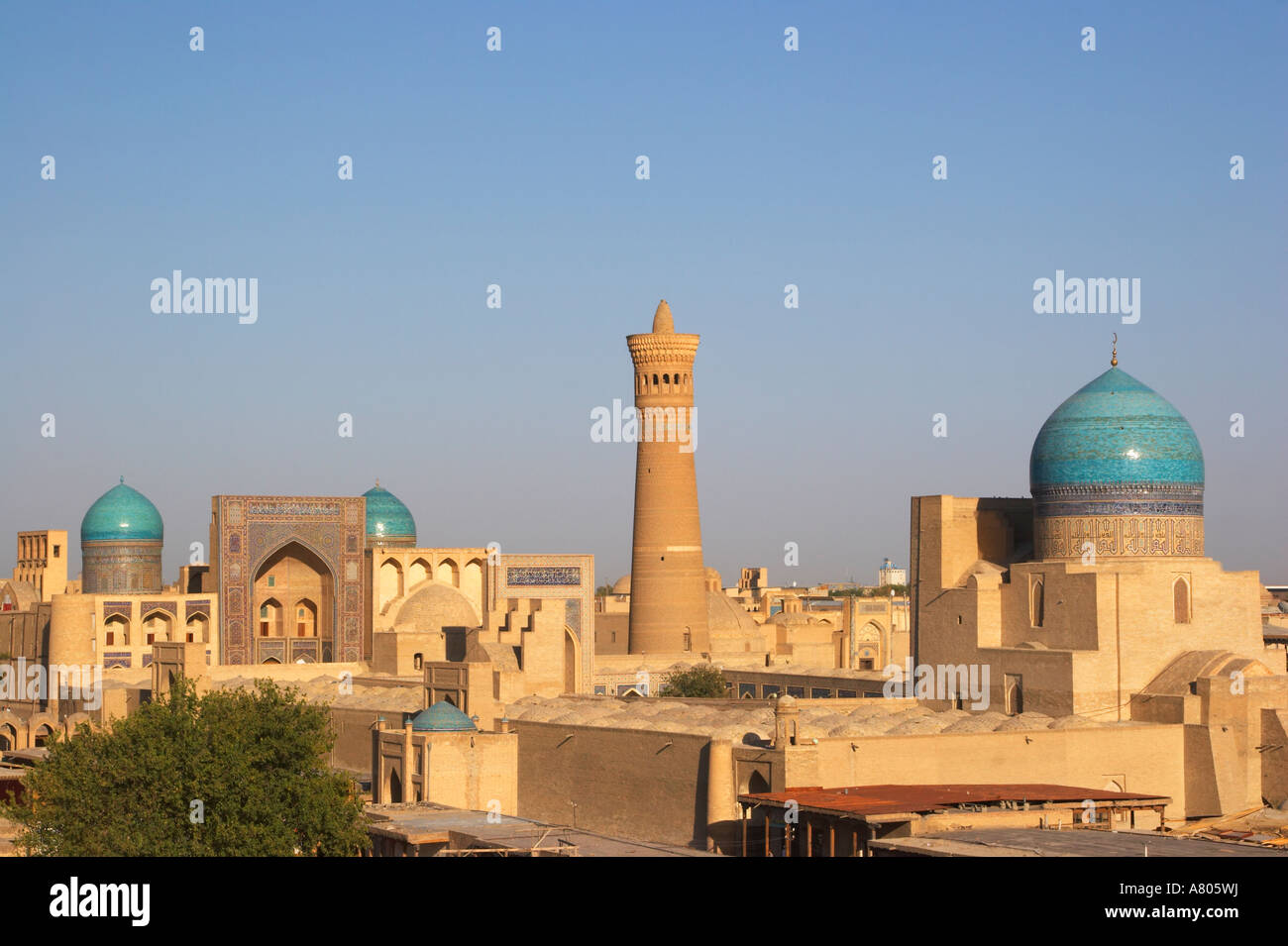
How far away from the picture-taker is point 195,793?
20062 millimetres

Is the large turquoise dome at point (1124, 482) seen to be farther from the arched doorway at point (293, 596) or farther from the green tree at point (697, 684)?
the arched doorway at point (293, 596)

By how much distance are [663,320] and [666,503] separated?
483cm

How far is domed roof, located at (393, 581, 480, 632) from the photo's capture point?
4162 centimetres

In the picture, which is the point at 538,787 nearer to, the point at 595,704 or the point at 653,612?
the point at 595,704

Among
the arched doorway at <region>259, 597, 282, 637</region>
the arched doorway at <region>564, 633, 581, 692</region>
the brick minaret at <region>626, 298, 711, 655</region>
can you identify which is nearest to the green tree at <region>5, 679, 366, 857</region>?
the arched doorway at <region>564, 633, 581, 692</region>

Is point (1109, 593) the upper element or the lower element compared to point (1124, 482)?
lower

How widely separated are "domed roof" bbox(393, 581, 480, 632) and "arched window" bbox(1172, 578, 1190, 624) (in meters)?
17.4

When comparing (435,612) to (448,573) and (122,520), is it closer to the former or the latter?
(448,573)

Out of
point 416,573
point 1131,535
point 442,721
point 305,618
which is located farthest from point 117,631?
point 1131,535

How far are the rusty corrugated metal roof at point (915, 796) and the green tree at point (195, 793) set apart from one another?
577 centimetres

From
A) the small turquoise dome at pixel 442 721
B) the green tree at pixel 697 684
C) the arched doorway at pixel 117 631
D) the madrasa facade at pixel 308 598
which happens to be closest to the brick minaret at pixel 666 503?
the green tree at pixel 697 684

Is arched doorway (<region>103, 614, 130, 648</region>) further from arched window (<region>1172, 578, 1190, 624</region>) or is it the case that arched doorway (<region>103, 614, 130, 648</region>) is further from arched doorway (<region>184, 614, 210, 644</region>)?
arched window (<region>1172, 578, 1190, 624</region>)
